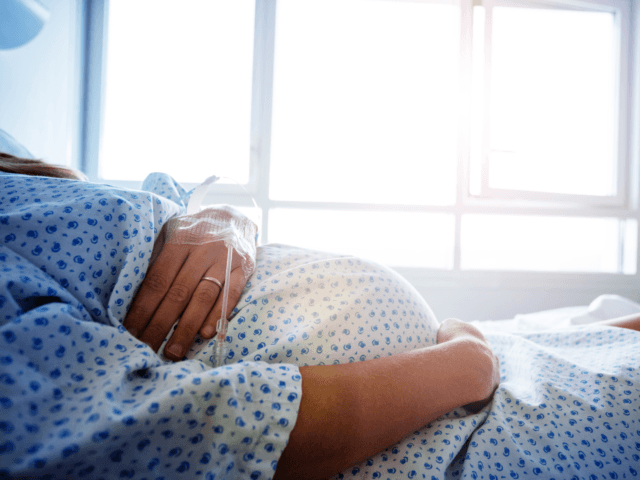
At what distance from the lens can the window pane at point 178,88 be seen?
184 cm

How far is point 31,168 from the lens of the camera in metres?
0.60

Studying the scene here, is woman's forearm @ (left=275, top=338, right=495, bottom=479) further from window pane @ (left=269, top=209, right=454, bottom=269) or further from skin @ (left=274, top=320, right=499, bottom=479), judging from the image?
window pane @ (left=269, top=209, right=454, bottom=269)

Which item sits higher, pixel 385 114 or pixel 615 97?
pixel 615 97

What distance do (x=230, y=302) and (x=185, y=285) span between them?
8 cm

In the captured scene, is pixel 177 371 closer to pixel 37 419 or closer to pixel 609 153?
pixel 37 419

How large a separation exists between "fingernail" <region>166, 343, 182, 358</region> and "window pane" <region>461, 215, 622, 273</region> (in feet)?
6.27

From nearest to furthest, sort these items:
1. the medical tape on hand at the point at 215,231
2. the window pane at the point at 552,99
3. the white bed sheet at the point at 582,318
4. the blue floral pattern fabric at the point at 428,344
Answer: the blue floral pattern fabric at the point at 428,344 < the medical tape on hand at the point at 215,231 < the white bed sheet at the point at 582,318 < the window pane at the point at 552,99

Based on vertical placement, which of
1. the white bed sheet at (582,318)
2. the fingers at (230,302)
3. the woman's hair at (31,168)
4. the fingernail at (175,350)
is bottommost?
the white bed sheet at (582,318)

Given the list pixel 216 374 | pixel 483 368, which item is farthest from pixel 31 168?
pixel 483 368

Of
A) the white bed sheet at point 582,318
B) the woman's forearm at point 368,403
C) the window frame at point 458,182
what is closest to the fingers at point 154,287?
the woman's forearm at point 368,403

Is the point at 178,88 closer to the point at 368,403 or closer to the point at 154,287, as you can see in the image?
the point at 154,287

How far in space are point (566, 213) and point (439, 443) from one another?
6.80ft

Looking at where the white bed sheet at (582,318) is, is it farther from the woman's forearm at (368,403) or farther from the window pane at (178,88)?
the window pane at (178,88)

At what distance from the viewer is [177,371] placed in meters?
0.34
